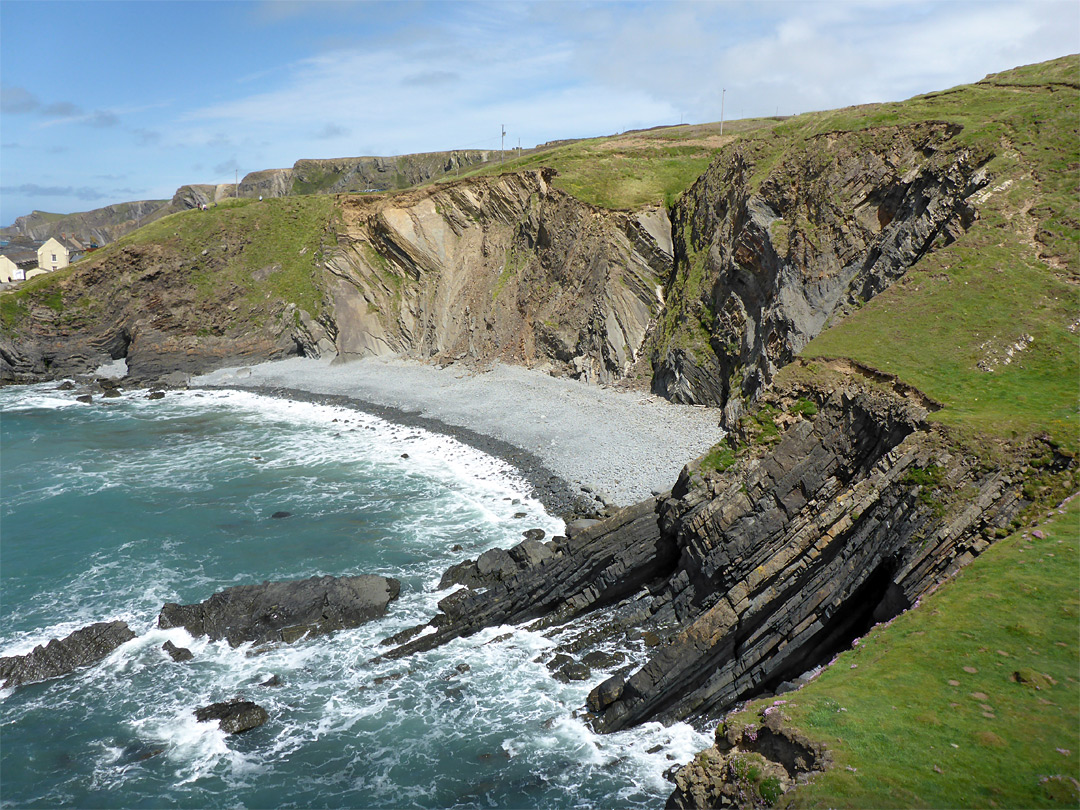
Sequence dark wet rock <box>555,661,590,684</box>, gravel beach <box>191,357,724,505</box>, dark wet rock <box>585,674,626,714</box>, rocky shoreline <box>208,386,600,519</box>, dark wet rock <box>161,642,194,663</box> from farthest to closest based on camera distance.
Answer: gravel beach <box>191,357,724,505</box> → rocky shoreline <box>208,386,600,519</box> → dark wet rock <box>161,642,194,663</box> → dark wet rock <box>555,661,590,684</box> → dark wet rock <box>585,674,626,714</box>

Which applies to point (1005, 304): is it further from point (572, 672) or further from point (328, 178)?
point (328, 178)

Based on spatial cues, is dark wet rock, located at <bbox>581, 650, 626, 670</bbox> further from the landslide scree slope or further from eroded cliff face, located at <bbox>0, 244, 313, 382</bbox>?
eroded cliff face, located at <bbox>0, 244, 313, 382</bbox>

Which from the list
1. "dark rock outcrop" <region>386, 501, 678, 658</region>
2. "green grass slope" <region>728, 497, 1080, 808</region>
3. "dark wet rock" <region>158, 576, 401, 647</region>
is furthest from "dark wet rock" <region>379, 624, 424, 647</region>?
"green grass slope" <region>728, 497, 1080, 808</region>

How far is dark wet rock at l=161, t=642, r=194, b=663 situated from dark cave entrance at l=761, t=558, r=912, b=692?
64.0 ft

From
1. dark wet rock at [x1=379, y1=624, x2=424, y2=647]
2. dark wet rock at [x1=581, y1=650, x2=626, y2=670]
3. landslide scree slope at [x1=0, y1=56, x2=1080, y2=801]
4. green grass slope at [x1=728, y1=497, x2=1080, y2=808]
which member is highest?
landslide scree slope at [x1=0, y1=56, x2=1080, y2=801]

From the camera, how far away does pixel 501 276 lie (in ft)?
210

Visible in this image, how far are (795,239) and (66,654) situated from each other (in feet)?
130

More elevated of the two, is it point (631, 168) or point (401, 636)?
point (631, 168)

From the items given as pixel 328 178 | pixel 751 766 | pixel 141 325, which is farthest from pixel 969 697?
pixel 328 178

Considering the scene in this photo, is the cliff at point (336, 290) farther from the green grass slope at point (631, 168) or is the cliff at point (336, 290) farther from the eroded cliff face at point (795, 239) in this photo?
the eroded cliff face at point (795, 239)

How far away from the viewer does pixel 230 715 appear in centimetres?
2023

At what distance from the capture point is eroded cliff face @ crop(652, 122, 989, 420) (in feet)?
106

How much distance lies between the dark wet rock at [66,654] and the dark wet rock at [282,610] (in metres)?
1.55

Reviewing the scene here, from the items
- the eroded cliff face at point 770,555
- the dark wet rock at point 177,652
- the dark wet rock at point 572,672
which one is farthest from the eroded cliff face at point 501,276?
the dark wet rock at point 177,652
